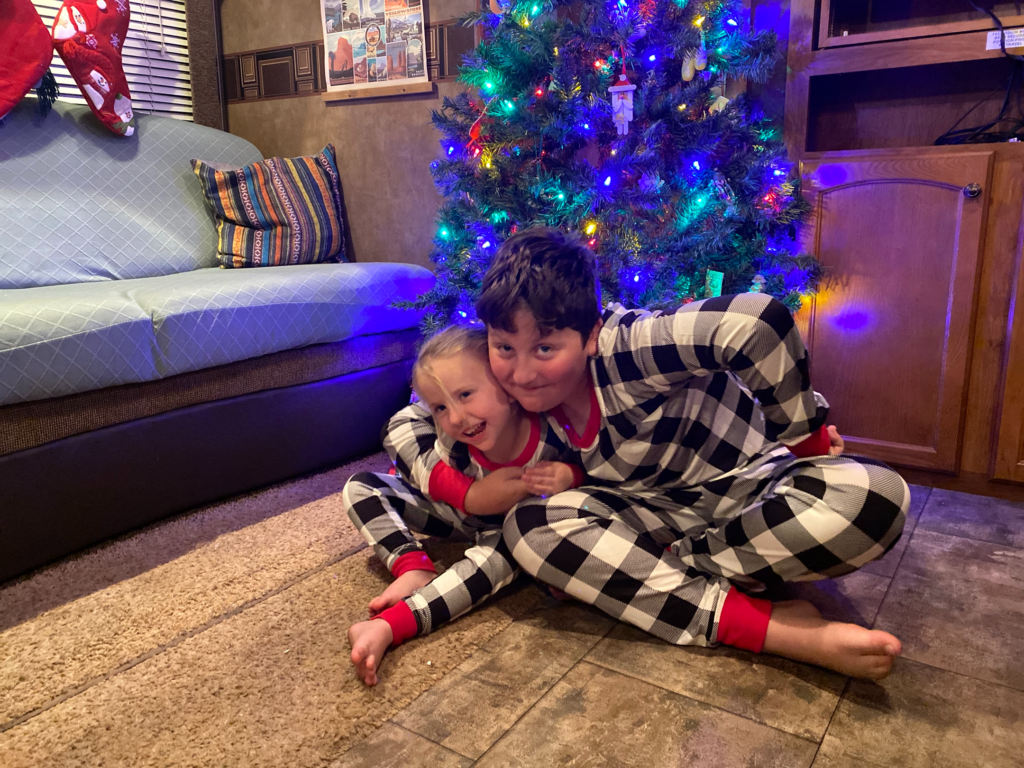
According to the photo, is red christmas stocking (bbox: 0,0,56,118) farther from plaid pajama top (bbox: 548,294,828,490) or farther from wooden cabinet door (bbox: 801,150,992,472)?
wooden cabinet door (bbox: 801,150,992,472)

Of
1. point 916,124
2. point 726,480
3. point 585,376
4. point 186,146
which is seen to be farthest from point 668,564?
point 186,146

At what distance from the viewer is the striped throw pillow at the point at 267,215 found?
2.32 m

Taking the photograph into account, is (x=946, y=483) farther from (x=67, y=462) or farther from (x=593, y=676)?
(x=67, y=462)

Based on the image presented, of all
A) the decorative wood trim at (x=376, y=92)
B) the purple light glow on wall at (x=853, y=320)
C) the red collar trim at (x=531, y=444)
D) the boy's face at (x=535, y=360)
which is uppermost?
the decorative wood trim at (x=376, y=92)

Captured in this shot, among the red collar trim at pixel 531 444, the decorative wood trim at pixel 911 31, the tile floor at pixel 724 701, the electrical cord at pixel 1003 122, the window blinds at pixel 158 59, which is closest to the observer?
the tile floor at pixel 724 701

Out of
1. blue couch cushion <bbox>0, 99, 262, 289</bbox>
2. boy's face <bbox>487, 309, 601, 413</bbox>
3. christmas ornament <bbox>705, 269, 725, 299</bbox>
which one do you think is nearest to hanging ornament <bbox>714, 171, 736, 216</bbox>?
christmas ornament <bbox>705, 269, 725, 299</bbox>

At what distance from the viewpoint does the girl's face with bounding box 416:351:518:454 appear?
43.6 inches

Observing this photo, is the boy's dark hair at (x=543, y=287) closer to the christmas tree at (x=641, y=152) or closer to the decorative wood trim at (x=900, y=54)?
the christmas tree at (x=641, y=152)

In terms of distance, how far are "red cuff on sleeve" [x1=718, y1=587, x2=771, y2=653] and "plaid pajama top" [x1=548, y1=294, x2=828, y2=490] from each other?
21cm

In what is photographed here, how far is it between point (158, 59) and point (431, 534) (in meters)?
2.35

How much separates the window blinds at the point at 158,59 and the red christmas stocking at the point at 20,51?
555mm

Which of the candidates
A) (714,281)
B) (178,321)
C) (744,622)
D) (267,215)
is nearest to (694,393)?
(744,622)

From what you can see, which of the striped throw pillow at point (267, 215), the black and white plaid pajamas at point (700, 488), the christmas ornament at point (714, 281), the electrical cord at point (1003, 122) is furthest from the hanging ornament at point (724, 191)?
the striped throw pillow at point (267, 215)

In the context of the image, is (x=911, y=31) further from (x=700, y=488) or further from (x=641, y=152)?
(x=700, y=488)
